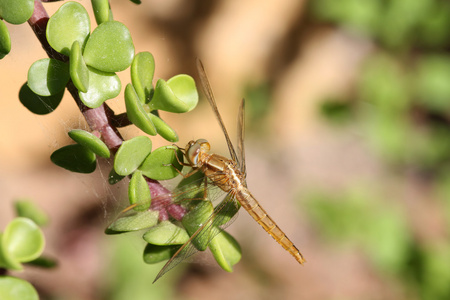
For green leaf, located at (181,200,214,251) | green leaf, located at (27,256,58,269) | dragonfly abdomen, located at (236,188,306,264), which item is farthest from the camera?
dragonfly abdomen, located at (236,188,306,264)

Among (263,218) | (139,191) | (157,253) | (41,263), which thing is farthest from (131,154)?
(263,218)

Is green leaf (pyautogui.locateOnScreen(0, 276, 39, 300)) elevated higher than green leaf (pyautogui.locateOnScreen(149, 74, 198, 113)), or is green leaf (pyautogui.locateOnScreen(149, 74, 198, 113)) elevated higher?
green leaf (pyautogui.locateOnScreen(149, 74, 198, 113))

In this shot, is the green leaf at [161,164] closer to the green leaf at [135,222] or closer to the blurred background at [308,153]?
the green leaf at [135,222]

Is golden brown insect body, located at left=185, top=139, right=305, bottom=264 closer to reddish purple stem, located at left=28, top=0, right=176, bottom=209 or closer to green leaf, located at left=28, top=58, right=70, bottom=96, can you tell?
reddish purple stem, located at left=28, top=0, right=176, bottom=209

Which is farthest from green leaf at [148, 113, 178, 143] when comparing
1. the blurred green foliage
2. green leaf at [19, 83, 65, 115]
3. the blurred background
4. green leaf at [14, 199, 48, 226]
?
the blurred green foliage

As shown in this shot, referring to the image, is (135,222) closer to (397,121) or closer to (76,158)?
(76,158)

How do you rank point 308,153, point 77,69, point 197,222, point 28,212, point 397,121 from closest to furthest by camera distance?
point 77,69 → point 197,222 → point 28,212 → point 397,121 → point 308,153
